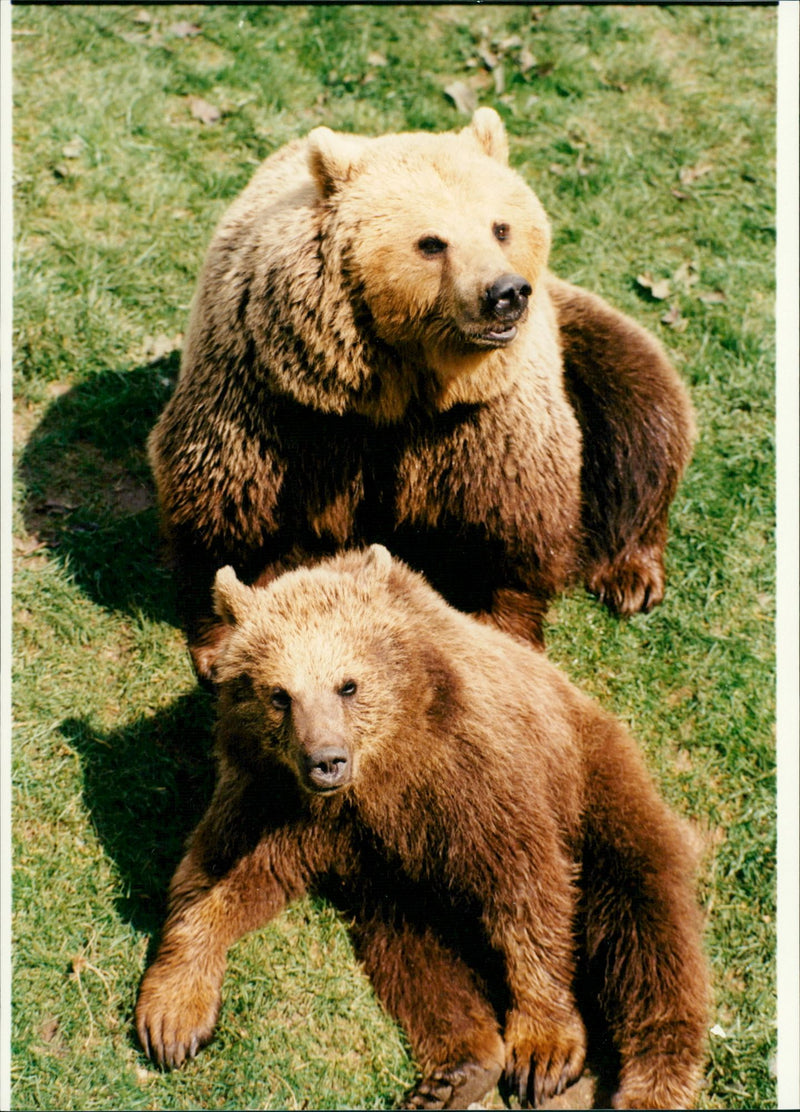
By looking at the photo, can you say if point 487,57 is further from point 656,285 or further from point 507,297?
point 507,297

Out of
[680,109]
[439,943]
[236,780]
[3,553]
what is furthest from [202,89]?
[439,943]

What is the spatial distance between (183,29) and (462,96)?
6.76 feet

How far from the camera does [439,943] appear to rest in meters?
5.46

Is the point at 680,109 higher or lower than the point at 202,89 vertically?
higher

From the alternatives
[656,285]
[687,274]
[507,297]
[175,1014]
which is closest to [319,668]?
[507,297]

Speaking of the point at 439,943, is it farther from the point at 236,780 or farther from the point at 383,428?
the point at 383,428

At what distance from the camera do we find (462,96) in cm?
859

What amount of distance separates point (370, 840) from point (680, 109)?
590 centimetres

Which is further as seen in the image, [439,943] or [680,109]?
[680,109]

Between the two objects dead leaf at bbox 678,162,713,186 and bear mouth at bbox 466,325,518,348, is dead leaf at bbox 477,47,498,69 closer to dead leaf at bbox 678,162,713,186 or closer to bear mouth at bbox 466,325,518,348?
dead leaf at bbox 678,162,713,186

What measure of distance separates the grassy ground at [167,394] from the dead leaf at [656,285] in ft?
0.07

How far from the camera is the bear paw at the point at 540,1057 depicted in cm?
518

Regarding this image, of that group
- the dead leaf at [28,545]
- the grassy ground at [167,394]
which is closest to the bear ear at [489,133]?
the grassy ground at [167,394]

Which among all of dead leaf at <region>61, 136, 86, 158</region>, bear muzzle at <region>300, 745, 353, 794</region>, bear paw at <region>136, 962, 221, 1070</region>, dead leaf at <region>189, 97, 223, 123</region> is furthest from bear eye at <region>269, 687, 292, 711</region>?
dead leaf at <region>189, 97, 223, 123</region>
